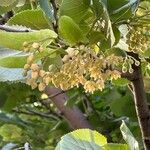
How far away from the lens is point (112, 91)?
5.74ft

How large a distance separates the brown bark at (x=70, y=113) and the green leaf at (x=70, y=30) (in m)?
1.02

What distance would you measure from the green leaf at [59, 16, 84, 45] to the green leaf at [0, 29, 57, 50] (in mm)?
16

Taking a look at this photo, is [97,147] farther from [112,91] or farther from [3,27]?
[112,91]

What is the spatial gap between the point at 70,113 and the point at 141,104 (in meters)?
0.86

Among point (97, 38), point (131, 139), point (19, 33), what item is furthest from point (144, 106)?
point (19, 33)

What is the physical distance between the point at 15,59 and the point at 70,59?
8 centimetres

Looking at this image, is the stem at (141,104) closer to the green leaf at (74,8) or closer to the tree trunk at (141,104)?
the tree trunk at (141,104)

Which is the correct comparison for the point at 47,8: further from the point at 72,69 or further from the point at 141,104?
the point at 141,104

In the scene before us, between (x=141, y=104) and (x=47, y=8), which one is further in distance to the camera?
(x=141, y=104)

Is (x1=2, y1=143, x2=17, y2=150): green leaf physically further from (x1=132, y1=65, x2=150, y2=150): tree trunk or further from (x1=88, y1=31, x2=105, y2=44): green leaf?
(x1=88, y1=31, x2=105, y2=44): green leaf

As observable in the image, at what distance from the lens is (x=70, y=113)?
185 cm

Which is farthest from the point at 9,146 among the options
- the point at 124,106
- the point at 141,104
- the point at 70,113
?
the point at 141,104

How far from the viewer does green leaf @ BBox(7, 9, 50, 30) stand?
775mm

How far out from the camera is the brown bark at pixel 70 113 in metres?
1.79
